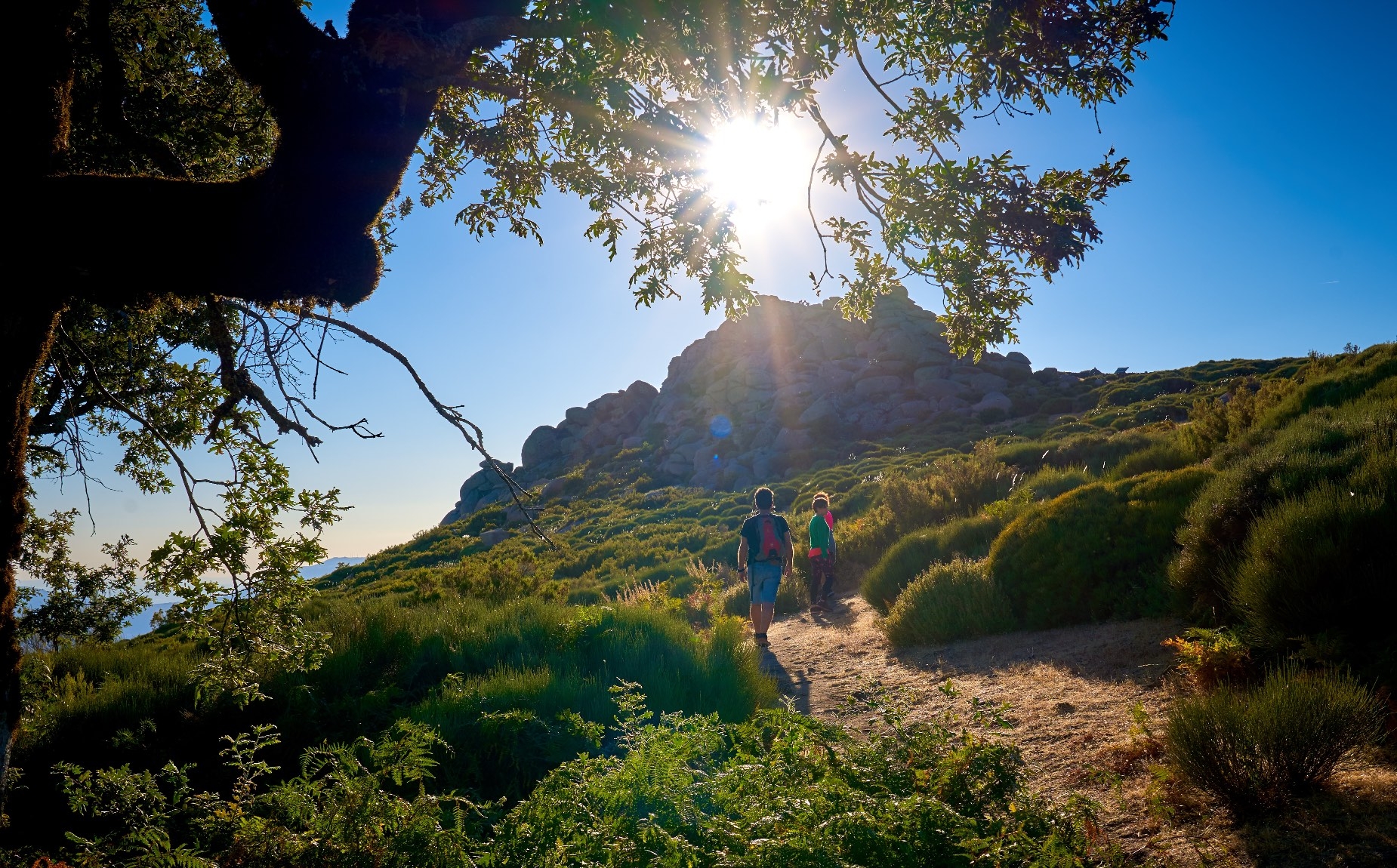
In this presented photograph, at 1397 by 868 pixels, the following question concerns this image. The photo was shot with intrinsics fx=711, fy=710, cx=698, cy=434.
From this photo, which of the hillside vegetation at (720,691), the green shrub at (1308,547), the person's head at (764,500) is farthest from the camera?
the person's head at (764,500)

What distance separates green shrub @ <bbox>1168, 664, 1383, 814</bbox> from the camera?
10.3 feet

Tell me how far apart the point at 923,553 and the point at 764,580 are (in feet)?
10.7

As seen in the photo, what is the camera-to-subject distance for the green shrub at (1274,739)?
3.14 m

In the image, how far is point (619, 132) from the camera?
425cm

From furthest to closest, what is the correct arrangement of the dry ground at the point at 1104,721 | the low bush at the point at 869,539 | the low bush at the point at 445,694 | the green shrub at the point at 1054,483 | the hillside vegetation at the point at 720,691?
the low bush at the point at 869,539 → the green shrub at the point at 1054,483 → the low bush at the point at 445,694 → the dry ground at the point at 1104,721 → the hillside vegetation at the point at 720,691

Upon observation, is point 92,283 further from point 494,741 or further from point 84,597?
point 84,597

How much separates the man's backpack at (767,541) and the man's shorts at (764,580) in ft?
0.34

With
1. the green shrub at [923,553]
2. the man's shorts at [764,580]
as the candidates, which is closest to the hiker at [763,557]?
the man's shorts at [764,580]

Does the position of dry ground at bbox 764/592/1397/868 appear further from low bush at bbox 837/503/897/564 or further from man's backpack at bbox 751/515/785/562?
low bush at bbox 837/503/897/564

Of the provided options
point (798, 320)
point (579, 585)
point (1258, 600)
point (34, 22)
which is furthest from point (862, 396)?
point (34, 22)

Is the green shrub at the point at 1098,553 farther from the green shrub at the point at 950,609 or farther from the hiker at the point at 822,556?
the hiker at the point at 822,556

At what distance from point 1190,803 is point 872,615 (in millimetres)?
6898

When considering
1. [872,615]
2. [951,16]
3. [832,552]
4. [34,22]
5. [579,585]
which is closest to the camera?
[34,22]

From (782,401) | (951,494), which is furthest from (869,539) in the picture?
(782,401)
